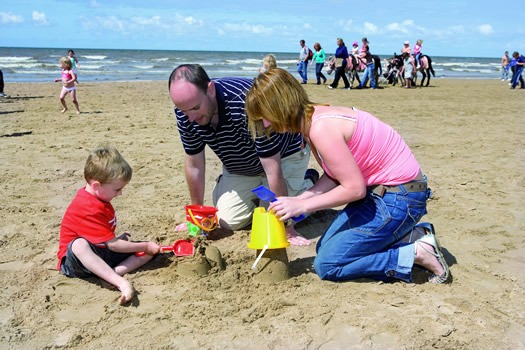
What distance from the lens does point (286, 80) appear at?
102 inches

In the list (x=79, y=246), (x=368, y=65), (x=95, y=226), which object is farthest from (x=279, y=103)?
(x=368, y=65)

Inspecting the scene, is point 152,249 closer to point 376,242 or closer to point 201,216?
point 201,216

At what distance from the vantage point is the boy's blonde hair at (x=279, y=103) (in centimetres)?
256

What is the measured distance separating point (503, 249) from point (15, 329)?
308 centimetres

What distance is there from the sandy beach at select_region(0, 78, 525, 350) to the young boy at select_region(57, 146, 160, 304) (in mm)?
127

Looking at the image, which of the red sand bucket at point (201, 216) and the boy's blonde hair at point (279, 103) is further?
the red sand bucket at point (201, 216)

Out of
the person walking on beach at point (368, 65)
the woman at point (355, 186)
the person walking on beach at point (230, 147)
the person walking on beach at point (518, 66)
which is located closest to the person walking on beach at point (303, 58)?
the person walking on beach at point (368, 65)

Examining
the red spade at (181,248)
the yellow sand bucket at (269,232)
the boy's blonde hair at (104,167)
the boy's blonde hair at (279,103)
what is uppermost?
the boy's blonde hair at (279,103)

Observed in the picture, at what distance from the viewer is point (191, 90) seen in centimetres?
302

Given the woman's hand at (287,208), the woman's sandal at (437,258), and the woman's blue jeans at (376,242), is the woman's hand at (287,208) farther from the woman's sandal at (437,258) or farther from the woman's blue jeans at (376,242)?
the woman's sandal at (437,258)

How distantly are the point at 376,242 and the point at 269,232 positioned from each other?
636mm

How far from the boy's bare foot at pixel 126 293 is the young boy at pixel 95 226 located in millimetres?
36

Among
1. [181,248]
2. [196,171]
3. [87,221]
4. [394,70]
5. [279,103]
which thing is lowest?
[181,248]

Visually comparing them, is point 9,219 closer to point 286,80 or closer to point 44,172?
point 44,172
